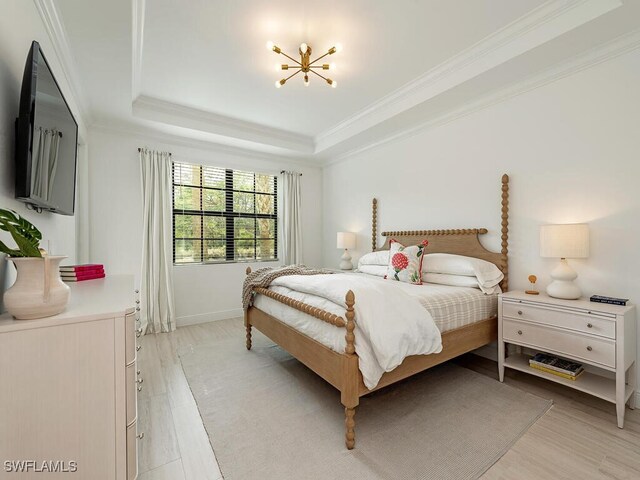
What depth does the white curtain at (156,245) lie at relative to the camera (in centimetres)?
377

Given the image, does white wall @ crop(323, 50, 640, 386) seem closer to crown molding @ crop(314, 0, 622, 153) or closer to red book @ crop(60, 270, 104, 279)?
crown molding @ crop(314, 0, 622, 153)

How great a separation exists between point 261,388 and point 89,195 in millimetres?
3088

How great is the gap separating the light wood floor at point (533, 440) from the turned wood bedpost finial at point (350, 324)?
0.90 m

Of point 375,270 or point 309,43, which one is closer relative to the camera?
point 309,43

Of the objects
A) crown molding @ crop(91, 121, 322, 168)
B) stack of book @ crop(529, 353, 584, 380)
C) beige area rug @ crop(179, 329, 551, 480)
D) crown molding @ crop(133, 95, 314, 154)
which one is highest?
crown molding @ crop(133, 95, 314, 154)

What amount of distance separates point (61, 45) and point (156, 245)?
2272 millimetres

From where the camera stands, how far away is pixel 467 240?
3113 millimetres

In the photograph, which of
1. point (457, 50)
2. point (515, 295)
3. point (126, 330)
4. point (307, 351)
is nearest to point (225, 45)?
point (457, 50)

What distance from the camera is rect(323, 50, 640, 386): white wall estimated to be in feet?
7.14

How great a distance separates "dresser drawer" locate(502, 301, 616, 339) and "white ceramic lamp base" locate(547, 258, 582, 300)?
0.62 feet

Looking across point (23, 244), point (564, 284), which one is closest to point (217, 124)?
point (23, 244)

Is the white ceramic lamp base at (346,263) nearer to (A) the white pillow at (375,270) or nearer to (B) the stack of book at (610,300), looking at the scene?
(A) the white pillow at (375,270)

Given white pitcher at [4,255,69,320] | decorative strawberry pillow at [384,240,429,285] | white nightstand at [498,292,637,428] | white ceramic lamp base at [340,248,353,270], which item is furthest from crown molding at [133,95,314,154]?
white nightstand at [498,292,637,428]

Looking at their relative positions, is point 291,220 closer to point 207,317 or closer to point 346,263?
point 346,263
